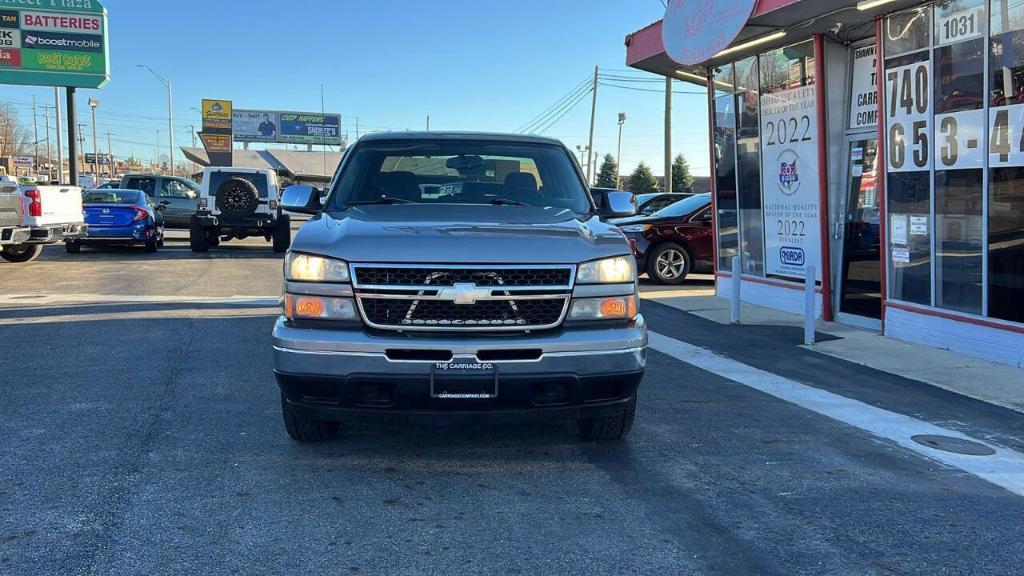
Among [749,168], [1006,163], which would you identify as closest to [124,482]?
[1006,163]

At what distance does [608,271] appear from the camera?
14.0 feet

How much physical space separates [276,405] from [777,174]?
8.01m

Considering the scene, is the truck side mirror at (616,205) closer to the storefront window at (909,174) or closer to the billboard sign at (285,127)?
the storefront window at (909,174)

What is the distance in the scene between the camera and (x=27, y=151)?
112875 millimetres

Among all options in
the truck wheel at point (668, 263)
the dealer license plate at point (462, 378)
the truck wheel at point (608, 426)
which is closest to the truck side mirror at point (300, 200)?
the dealer license plate at point (462, 378)

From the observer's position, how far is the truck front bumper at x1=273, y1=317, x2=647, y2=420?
157 inches

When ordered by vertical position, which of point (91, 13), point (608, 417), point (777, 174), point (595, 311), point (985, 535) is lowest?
point (985, 535)

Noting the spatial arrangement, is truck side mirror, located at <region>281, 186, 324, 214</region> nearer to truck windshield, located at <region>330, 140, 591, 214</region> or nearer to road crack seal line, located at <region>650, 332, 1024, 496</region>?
truck windshield, located at <region>330, 140, 591, 214</region>

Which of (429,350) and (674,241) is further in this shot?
(674,241)

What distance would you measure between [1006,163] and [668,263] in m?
7.27

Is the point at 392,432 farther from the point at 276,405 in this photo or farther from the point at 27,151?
the point at 27,151

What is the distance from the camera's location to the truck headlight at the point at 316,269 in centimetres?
411

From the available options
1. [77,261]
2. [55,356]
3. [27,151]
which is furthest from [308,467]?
[27,151]

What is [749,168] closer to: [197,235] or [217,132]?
[197,235]
